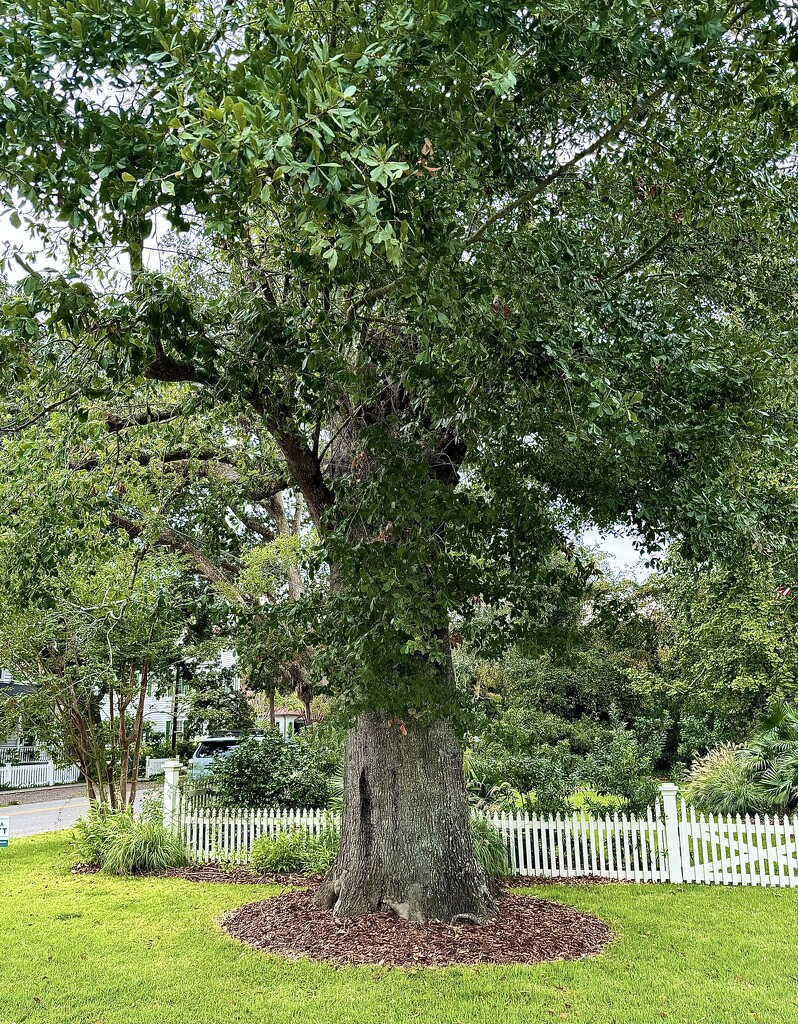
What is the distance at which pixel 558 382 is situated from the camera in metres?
5.65

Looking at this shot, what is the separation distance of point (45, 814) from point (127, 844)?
436 inches

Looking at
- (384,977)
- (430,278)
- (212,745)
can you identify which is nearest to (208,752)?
(212,745)

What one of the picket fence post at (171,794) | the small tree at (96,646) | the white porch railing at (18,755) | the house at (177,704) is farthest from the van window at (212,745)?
the white porch railing at (18,755)

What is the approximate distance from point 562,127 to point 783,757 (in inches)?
393

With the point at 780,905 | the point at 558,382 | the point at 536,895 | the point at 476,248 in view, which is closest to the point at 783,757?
the point at 780,905

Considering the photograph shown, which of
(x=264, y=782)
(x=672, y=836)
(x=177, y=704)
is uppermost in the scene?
(x=177, y=704)

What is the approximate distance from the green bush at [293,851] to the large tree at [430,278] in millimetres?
2860

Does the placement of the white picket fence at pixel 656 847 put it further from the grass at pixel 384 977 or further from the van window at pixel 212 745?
the van window at pixel 212 745

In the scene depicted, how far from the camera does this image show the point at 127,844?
10.9 metres

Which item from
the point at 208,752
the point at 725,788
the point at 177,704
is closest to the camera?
the point at 725,788

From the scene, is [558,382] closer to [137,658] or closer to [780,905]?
[780,905]

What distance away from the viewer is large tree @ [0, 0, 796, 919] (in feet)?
12.5

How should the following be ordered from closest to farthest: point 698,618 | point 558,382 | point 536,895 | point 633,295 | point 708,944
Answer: point 558,382, point 633,295, point 708,944, point 536,895, point 698,618

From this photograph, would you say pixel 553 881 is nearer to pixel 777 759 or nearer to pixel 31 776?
pixel 777 759
